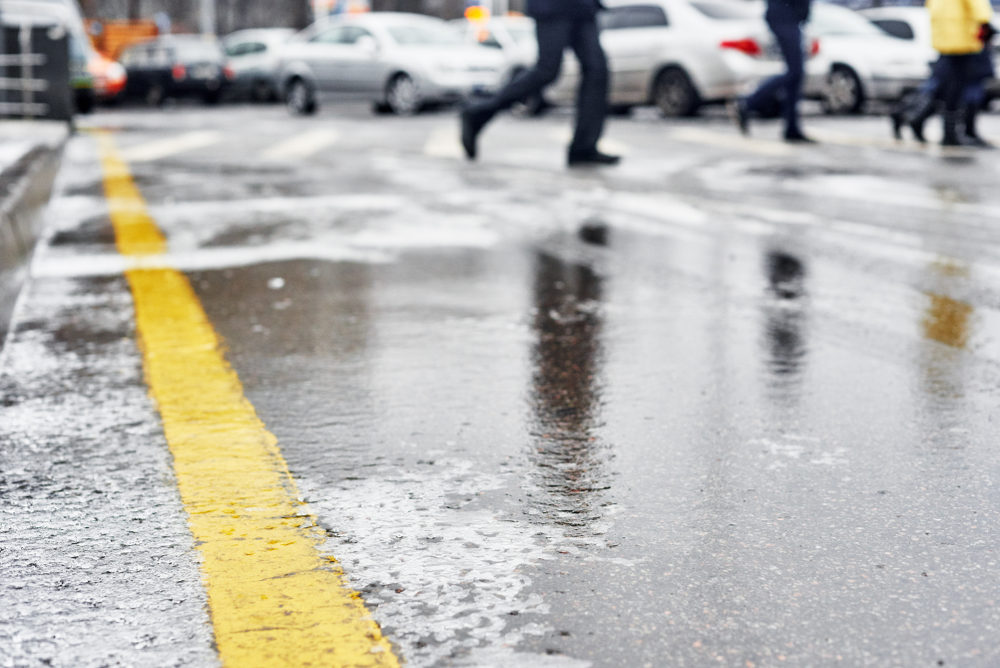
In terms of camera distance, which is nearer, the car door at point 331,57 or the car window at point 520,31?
the car door at point 331,57

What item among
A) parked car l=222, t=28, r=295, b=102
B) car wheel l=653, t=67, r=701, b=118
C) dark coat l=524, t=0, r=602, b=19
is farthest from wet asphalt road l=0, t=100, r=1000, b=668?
parked car l=222, t=28, r=295, b=102

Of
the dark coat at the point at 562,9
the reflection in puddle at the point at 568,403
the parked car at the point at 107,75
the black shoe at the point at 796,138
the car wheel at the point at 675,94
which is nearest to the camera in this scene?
the reflection in puddle at the point at 568,403

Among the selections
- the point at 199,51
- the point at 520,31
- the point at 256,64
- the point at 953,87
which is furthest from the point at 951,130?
the point at 199,51

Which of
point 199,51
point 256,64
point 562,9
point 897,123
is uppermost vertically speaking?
point 562,9

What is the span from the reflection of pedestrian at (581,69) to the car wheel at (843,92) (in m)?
7.71

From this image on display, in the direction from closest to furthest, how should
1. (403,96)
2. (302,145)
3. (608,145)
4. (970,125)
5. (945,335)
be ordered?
1. (945,335)
2. (970,125)
3. (608,145)
4. (302,145)
5. (403,96)

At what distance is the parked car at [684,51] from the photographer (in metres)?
16.8

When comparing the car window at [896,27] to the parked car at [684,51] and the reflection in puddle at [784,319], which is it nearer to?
the parked car at [684,51]

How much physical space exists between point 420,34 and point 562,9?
1251 centimetres

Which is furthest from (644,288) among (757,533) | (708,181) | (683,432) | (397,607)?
(708,181)

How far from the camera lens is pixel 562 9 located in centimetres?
988

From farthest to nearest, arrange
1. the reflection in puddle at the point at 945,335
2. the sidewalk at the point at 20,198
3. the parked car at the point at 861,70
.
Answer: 1. the parked car at the point at 861,70
2. the sidewalk at the point at 20,198
3. the reflection in puddle at the point at 945,335

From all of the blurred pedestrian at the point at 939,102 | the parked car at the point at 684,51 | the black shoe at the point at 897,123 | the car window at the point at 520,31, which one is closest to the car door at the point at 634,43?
the parked car at the point at 684,51

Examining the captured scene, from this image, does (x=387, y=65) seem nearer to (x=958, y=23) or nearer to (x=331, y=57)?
(x=331, y=57)
